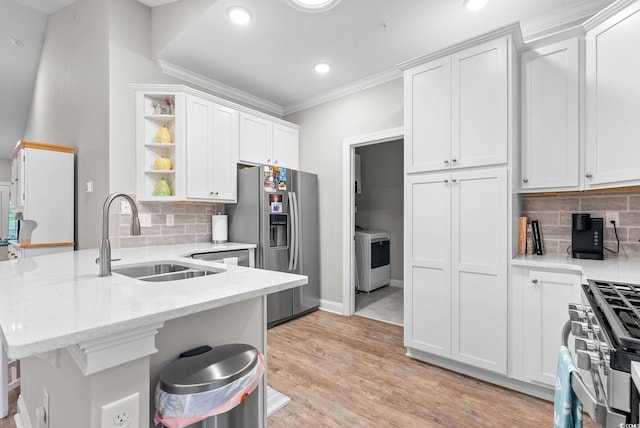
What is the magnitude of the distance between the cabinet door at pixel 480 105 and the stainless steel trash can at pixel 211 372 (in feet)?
6.51

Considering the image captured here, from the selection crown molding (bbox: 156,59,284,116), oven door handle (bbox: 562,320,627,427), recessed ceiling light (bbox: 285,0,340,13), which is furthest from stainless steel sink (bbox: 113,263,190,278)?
crown molding (bbox: 156,59,284,116)

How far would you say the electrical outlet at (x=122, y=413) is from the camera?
2.53 ft

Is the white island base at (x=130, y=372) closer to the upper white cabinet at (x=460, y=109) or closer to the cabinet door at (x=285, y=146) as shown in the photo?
the upper white cabinet at (x=460, y=109)

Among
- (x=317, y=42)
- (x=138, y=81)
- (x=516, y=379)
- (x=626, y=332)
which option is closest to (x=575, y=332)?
(x=626, y=332)

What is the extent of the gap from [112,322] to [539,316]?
2293 millimetres

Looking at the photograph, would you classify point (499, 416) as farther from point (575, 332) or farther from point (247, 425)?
point (247, 425)

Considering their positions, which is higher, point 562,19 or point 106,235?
point 562,19

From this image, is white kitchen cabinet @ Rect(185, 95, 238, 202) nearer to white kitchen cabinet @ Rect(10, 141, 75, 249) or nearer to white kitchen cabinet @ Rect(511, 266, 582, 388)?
white kitchen cabinet @ Rect(10, 141, 75, 249)

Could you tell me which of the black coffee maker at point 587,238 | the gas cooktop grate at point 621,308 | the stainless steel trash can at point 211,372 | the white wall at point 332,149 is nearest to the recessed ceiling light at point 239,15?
the white wall at point 332,149

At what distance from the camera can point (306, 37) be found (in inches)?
104

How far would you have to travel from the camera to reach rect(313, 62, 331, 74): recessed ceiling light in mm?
3082

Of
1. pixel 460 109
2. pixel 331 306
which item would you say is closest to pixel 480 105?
pixel 460 109

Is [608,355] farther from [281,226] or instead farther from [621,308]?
[281,226]

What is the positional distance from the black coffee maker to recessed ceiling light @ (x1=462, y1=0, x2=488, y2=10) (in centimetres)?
168
